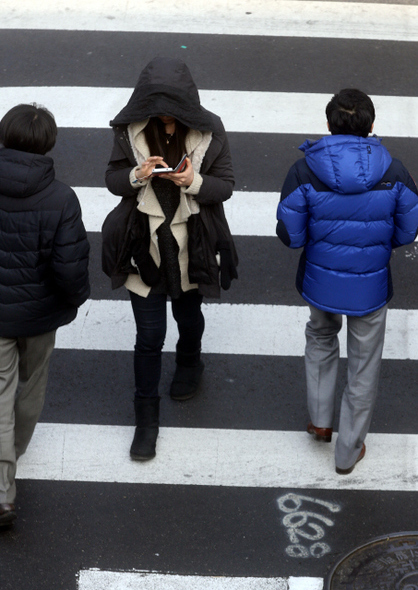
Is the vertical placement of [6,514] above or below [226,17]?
below

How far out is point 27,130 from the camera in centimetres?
388

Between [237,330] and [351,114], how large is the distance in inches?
77.4

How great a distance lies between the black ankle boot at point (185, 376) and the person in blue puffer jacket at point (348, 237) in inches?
30.2

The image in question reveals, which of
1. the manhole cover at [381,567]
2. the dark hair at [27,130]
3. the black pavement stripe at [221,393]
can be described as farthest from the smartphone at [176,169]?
the manhole cover at [381,567]

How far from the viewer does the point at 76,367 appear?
17.6 ft

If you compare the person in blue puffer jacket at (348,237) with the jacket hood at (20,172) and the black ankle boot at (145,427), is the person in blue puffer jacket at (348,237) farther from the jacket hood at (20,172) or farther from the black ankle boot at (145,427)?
the jacket hood at (20,172)

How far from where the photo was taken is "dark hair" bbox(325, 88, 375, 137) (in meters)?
4.01

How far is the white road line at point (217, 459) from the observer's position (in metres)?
4.59

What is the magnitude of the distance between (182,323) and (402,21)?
4.72 metres

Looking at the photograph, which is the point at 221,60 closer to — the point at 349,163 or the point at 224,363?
the point at 224,363

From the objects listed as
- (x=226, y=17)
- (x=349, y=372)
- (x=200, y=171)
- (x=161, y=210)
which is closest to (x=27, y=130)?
(x=161, y=210)

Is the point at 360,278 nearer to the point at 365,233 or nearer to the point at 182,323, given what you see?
the point at 365,233

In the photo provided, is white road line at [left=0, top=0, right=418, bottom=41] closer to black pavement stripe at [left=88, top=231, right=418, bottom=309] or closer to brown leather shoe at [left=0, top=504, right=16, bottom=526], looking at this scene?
black pavement stripe at [left=88, top=231, right=418, bottom=309]

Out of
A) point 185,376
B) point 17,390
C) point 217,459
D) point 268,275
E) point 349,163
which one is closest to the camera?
point 349,163
